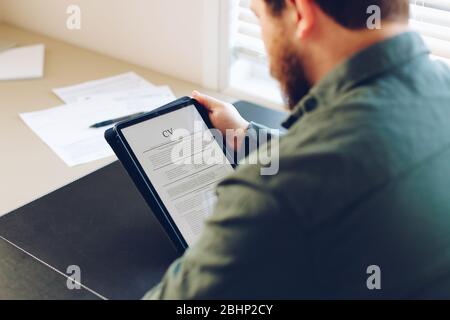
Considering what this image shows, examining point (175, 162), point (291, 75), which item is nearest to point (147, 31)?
point (175, 162)

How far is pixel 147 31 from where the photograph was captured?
5.16ft

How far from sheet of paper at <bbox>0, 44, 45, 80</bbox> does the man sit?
1.01 metres

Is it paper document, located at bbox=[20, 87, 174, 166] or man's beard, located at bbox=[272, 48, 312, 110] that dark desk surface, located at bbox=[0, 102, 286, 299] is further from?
man's beard, located at bbox=[272, 48, 312, 110]

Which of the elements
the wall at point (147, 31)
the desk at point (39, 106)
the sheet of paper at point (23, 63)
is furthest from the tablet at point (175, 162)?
the sheet of paper at point (23, 63)

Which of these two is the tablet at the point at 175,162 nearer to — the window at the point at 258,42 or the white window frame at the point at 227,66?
the window at the point at 258,42

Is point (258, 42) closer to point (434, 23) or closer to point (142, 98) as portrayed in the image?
point (142, 98)

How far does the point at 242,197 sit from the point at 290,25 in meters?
0.23

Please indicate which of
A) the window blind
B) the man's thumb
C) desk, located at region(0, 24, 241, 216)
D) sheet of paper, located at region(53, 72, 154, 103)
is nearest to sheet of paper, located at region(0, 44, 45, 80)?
desk, located at region(0, 24, 241, 216)

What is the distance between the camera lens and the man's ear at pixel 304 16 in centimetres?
69

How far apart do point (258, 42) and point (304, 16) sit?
77cm

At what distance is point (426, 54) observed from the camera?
2.33ft

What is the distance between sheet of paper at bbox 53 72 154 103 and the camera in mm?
1470

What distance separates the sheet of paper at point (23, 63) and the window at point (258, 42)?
1.67ft

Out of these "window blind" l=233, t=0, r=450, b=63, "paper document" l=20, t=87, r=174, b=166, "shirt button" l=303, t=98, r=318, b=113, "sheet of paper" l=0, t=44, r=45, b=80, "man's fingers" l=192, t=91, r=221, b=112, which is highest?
"shirt button" l=303, t=98, r=318, b=113
